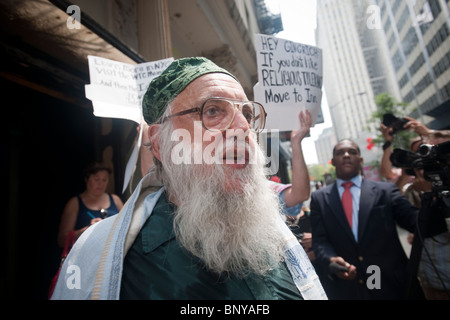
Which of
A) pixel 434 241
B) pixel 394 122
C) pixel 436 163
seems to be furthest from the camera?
pixel 394 122

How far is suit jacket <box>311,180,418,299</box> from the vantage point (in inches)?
80.8

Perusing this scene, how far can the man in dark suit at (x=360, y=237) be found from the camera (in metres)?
2.03

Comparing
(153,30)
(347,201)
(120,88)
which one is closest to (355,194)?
(347,201)

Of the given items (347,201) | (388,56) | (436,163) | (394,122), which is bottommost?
(347,201)

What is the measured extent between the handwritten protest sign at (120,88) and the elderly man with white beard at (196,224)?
1.81 feet

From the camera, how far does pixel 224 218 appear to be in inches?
40.1

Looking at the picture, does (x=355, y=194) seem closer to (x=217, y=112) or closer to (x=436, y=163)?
(x=436, y=163)

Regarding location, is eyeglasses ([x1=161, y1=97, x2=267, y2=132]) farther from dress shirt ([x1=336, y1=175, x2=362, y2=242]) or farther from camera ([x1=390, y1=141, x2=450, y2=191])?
dress shirt ([x1=336, y1=175, x2=362, y2=242])

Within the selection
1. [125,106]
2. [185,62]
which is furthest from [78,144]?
[185,62]

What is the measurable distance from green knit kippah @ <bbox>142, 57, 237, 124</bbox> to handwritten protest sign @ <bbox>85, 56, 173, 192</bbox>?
0.40 meters

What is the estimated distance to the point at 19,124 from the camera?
3062 mm

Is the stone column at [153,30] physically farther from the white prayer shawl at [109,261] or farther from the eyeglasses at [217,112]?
the white prayer shawl at [109,261]

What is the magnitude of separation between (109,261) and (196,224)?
1.06ft
